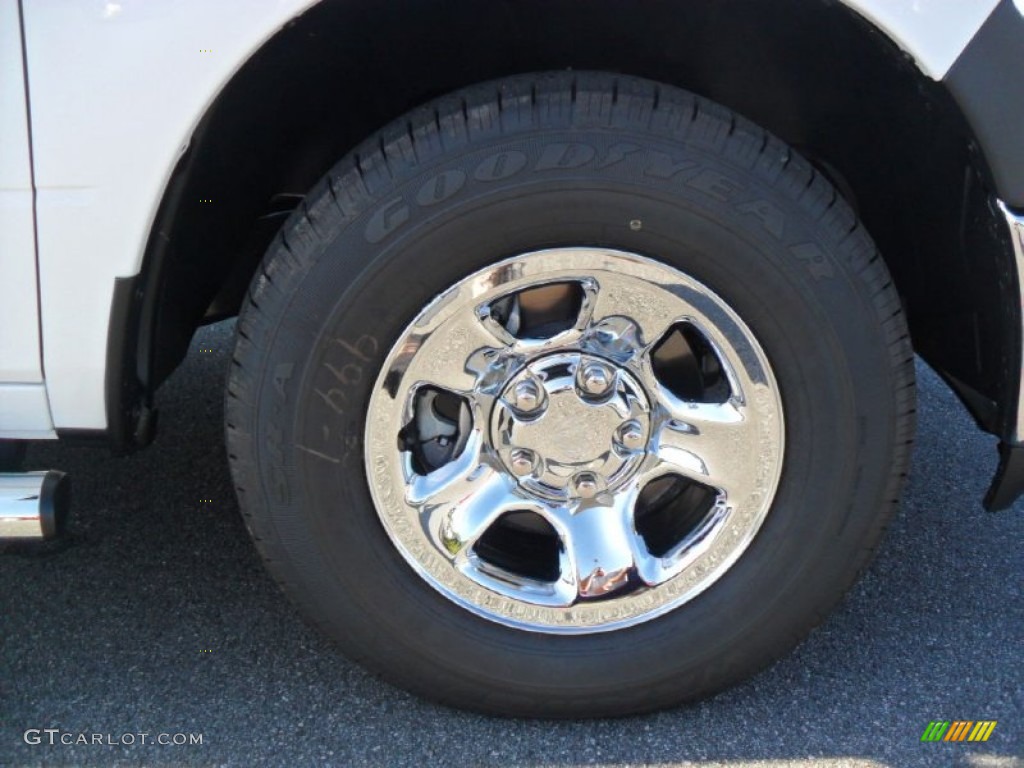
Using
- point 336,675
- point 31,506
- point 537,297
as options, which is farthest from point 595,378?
point 31,506

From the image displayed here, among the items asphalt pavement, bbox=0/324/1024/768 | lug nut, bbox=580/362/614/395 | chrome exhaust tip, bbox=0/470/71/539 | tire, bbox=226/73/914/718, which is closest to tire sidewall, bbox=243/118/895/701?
tire, bbox=226/73/914/718

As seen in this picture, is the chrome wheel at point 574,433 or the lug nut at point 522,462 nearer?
the chrome wheel at point 574,433

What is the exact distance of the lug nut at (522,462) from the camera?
1811 mm

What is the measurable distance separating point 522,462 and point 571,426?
11 cm

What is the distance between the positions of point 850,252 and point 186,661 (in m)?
1.48

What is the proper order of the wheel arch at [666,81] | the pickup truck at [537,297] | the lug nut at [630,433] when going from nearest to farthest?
the pickup truck at [537,297]
the wheel arch at [666,81]
the lug nut at [630,433]

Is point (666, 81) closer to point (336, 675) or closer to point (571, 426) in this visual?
point (571, 426)

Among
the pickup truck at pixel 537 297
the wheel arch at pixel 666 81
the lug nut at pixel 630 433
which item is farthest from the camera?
the lug nut at pixel 630 433

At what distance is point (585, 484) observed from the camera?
1832 mm

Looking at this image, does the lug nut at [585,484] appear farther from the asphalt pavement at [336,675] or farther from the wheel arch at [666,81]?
the wheel arch at [666,81]

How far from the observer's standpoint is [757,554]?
1813 millimetres

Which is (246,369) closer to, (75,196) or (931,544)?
(75,196)

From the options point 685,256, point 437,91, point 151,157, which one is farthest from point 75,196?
point 685,256

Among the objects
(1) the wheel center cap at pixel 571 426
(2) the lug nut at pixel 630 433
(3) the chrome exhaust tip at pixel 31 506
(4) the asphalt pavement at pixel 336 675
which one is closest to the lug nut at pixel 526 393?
(1) the wheel center cap at pixel 571 426
